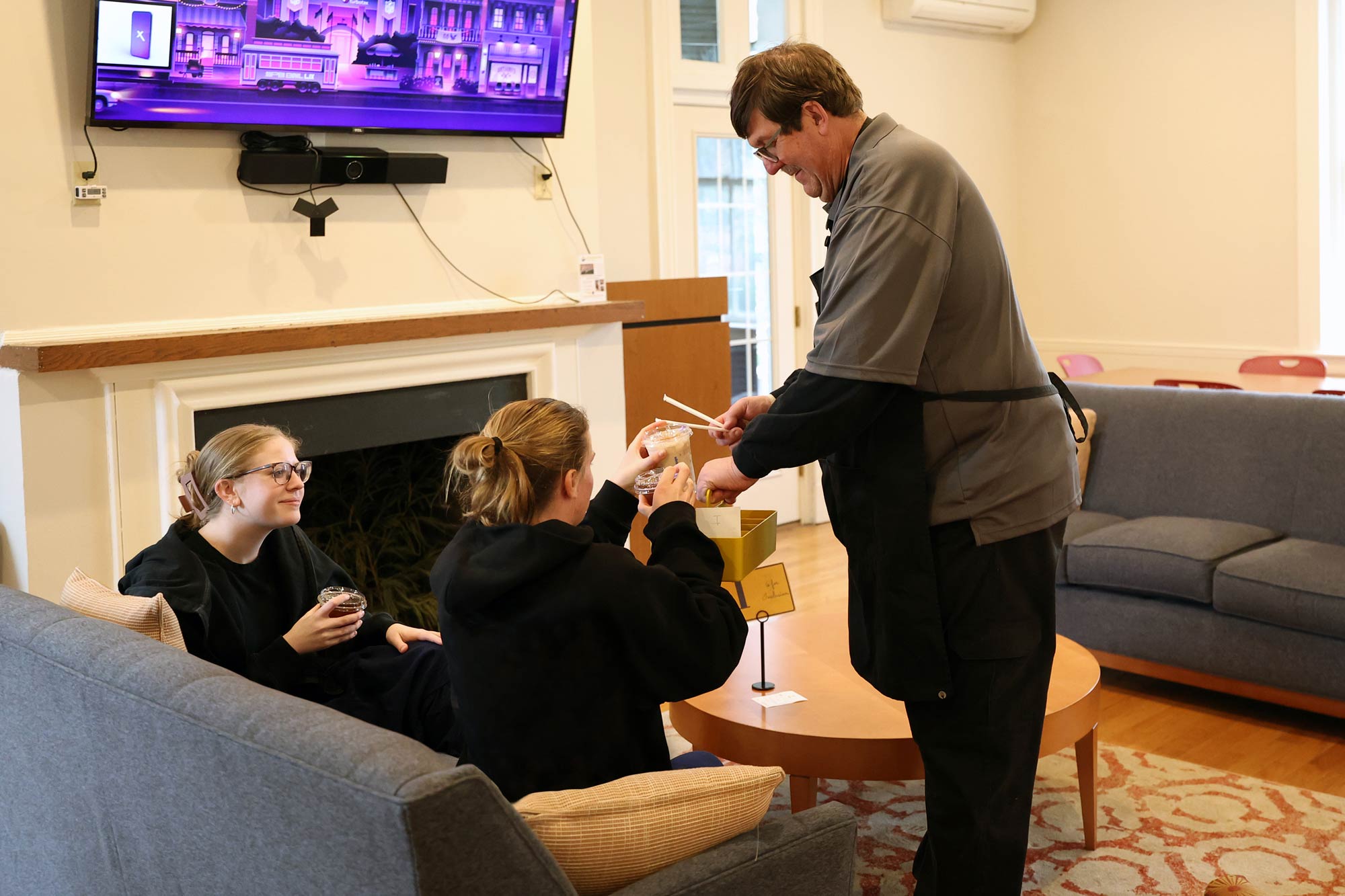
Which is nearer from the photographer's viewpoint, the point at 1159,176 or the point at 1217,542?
the point at 1217,542

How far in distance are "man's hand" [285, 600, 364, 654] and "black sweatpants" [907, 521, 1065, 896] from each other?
1099mm

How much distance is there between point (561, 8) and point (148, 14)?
144cm

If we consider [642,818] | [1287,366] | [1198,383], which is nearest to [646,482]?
[642,818]

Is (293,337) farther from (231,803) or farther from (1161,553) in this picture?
(1161,553)

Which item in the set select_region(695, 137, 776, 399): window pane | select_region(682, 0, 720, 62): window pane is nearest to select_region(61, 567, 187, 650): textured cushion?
select_region(695, 137, 776, 399): window pane

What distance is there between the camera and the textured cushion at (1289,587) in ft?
10.9

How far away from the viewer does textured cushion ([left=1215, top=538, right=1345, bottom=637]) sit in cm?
332

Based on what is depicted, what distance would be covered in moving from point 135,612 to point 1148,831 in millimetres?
2273

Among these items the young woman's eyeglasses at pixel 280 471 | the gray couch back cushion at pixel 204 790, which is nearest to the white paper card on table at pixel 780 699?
the young woman's eyeglasses at pixel 280 471

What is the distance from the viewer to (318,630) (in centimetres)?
237

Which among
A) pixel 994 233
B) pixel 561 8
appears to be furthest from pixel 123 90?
pixel 994 233

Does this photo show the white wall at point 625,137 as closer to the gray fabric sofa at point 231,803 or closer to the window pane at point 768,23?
the window pane at point 768,23

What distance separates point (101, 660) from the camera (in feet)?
5.08

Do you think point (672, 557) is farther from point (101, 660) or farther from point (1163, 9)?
point (1163, 9)
